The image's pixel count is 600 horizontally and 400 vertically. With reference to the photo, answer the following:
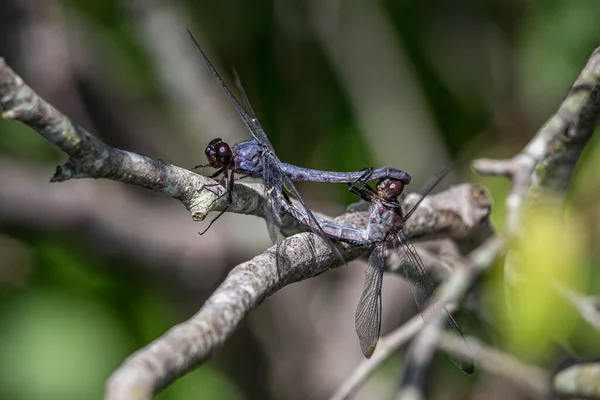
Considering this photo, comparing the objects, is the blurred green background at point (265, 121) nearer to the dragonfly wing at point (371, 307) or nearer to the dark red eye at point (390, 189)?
the dragonfly wing at point (371, 307)

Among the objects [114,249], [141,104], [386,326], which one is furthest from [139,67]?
[386,326]

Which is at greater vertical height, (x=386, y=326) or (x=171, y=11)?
(x=171, y=11)

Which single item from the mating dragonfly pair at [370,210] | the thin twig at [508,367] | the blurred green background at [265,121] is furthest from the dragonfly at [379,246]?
the blurred green background at [265,121]

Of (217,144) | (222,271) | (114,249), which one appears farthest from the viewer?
(222,271)

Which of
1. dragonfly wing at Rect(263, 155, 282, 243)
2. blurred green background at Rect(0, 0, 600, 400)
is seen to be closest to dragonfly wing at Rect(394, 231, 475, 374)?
dragonfly wing at Rect(263, 155, 282, 243)

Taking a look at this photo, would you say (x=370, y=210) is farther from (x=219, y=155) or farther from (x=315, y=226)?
(x=219, y=155)

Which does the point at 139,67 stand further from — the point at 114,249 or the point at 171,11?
the point at 114,249

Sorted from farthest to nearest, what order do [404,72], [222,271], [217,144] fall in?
[404,72]
[222,271]
[217,144]
